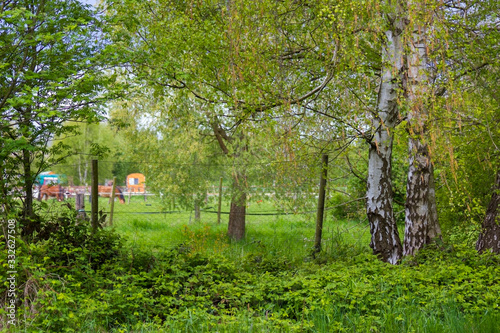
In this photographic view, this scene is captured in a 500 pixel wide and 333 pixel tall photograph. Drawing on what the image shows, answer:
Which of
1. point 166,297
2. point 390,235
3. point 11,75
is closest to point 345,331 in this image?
point 166,297

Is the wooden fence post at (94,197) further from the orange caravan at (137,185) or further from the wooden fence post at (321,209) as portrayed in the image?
the orange caravan at (137,185)

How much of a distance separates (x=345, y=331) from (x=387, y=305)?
76 cm

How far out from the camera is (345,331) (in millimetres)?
3980

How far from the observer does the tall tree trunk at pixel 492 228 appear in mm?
6398

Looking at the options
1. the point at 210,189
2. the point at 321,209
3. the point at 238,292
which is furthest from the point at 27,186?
the point at 210,189

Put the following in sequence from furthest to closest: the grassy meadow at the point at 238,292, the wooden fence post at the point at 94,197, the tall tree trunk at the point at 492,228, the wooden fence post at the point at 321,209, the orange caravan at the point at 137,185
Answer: the orange caravan at the point at 137,185
the wooden fence post at the point at 321,209
the wooden fence post at the point at 94,197
the tall tree trunk at the point at 492,228
the grassy meadow at the point at 238,292

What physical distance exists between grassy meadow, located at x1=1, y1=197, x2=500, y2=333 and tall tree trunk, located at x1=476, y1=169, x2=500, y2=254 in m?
0.37

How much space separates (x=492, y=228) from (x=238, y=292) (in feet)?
12.9

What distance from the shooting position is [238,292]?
4.93 metres

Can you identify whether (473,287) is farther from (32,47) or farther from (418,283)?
(32,47)

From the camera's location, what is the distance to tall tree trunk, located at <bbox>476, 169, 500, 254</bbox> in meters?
6.40

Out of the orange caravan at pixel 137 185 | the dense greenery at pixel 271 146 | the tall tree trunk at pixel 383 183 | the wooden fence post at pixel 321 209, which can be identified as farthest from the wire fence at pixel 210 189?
the dense greenery at pixel 271 146

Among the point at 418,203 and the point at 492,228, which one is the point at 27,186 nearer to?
the point at 418,203

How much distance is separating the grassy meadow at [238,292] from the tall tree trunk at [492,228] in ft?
1.21
